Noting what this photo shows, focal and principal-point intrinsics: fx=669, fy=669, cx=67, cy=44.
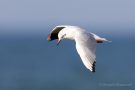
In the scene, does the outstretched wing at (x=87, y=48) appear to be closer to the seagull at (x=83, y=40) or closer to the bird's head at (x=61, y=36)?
the seagull at (x=83, y=40)

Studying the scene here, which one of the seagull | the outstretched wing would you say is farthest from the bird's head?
the outstretched wing

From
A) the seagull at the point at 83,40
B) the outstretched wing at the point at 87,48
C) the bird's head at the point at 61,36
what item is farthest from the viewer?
the bird's head at the point at 61,36

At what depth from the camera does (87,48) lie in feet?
36.1

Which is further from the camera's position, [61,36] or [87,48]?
[61,36]

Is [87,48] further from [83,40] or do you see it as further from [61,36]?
[61,36]

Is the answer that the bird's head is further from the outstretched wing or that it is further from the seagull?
the outstretched wing

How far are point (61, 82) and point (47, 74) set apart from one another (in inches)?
178

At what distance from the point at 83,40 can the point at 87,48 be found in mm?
461

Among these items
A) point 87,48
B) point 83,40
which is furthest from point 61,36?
point 87,48

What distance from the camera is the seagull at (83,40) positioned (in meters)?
10.5

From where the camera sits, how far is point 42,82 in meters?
44.5

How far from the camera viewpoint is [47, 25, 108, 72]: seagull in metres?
10.5

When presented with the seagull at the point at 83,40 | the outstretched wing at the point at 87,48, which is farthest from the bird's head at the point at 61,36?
the outstretched wing at the point at 87,48

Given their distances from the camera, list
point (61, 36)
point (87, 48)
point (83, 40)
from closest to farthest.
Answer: point (87, 48), point (83, 40), point (61, 36)
